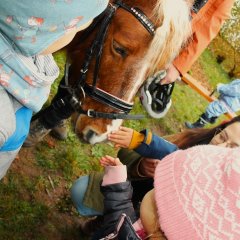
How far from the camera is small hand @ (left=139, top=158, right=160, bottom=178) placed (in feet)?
8.83

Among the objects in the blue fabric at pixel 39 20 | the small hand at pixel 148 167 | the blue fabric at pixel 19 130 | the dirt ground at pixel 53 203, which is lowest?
the dirt ground at pixel 53 203

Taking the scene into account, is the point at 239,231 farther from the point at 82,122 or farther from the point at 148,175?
the point at 82,122

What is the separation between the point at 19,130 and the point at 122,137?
1.09 m

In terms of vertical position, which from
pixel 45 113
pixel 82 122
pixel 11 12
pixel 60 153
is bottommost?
pixel 60 153

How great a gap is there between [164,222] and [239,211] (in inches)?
13.5

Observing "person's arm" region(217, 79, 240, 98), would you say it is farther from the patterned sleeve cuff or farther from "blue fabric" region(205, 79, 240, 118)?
the patterned sleeve cuff

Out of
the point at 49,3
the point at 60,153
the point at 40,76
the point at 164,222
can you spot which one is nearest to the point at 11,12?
the point at 49,3

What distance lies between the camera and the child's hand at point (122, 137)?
2.58 m

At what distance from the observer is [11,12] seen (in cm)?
124

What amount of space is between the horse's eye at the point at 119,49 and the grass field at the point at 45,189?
4.82ft

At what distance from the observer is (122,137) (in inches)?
102

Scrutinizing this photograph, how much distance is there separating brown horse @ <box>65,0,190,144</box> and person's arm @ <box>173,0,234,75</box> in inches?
36.8

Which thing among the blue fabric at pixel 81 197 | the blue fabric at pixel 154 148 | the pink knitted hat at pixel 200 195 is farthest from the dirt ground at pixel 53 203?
the pink knitted hat at pixel 200 195

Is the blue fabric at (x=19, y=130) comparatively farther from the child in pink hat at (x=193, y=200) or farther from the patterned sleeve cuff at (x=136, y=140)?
the patterned sleeve cuff at (x=136, y=140)
